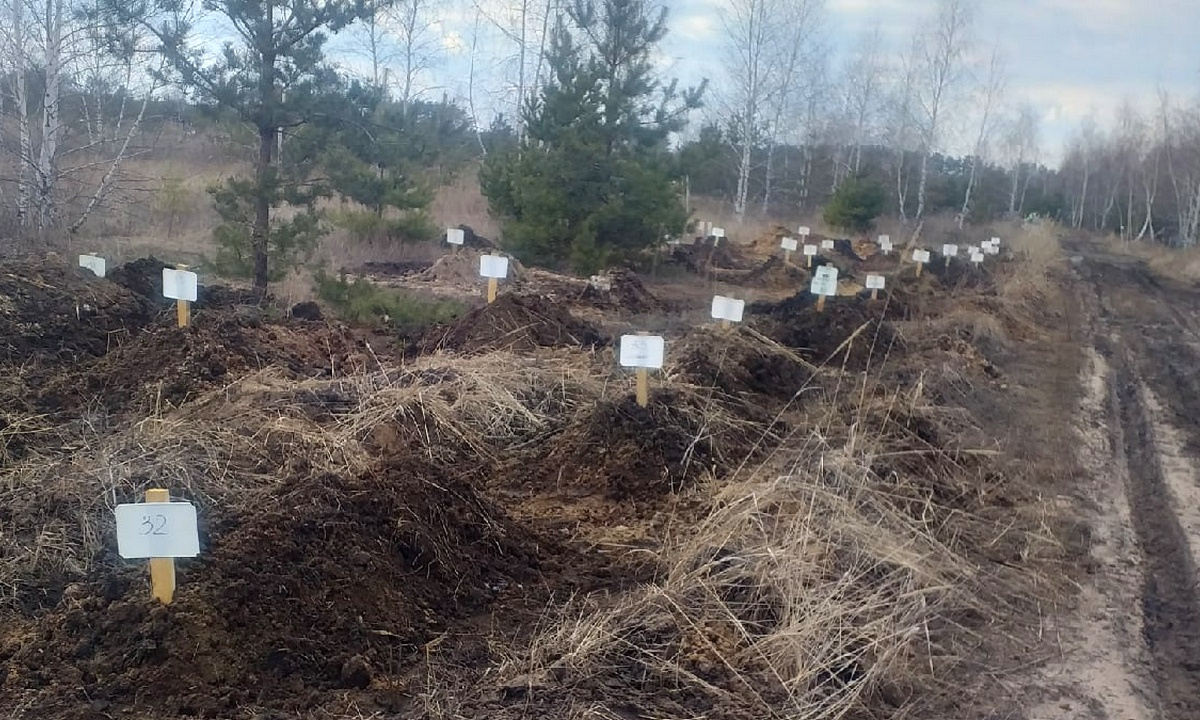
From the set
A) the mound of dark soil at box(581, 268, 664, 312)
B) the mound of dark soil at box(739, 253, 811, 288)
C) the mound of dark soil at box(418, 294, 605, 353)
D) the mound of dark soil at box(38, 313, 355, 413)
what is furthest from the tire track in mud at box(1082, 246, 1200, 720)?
the mound of dark soil at box(581, 268, 664, 312)

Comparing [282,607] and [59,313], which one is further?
[59,313]

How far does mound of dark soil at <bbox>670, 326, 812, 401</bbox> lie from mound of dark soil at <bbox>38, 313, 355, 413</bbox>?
111 inches

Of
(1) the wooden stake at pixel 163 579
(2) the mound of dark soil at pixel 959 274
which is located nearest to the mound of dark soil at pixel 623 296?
(2) the mound of dark soil at pixel 959 274

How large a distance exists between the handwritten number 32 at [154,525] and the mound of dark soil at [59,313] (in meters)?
4.92

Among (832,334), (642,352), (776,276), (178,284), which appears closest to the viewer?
(642,352)

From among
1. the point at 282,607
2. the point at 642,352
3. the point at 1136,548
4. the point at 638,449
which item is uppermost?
the point at 642,352

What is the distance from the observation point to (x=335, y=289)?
10.9 m

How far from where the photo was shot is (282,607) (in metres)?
3.74

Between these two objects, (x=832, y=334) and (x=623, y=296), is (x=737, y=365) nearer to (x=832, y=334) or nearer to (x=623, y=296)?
(x=832, y=334)

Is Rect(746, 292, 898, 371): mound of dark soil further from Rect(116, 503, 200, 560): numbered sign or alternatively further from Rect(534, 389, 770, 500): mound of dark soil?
Rect(116, 503, 200, 560): numbered sign

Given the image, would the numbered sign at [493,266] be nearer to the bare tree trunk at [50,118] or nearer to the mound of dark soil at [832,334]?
the mound of dark soil at [832,334]

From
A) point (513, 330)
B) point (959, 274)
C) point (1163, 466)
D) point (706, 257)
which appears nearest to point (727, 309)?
point (513, 330)

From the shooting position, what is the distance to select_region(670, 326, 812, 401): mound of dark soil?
25.3 ft

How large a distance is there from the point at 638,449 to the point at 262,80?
21.7 feet
